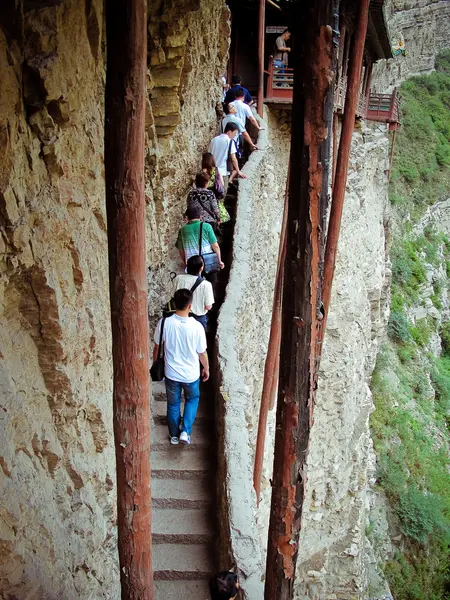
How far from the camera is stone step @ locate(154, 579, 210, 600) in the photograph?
472 centimetres

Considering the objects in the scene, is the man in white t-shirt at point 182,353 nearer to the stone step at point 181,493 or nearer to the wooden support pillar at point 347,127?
the stone step at point 181,493

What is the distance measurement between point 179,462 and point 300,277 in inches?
118

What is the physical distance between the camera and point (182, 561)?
4.96 meters

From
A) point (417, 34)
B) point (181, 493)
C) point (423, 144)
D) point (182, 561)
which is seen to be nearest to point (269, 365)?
point (181, 493)

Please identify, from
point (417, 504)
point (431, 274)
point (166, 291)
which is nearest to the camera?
point (166, 291)

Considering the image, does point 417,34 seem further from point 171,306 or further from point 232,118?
point 171,306

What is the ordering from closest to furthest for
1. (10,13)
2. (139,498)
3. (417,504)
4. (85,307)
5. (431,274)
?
(10,13)
(139,498)
(85,307)
(417,504)
(431,274)

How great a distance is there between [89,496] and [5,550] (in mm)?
1291

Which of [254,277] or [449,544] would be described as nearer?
[254,277]

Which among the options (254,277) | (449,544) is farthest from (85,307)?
(449,544)

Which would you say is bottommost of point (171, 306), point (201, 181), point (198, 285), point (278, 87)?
point (171, 306)

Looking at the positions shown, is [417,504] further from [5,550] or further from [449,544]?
[5,550]

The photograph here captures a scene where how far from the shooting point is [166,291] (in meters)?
7.54

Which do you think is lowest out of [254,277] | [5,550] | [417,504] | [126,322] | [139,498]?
[417,504]
